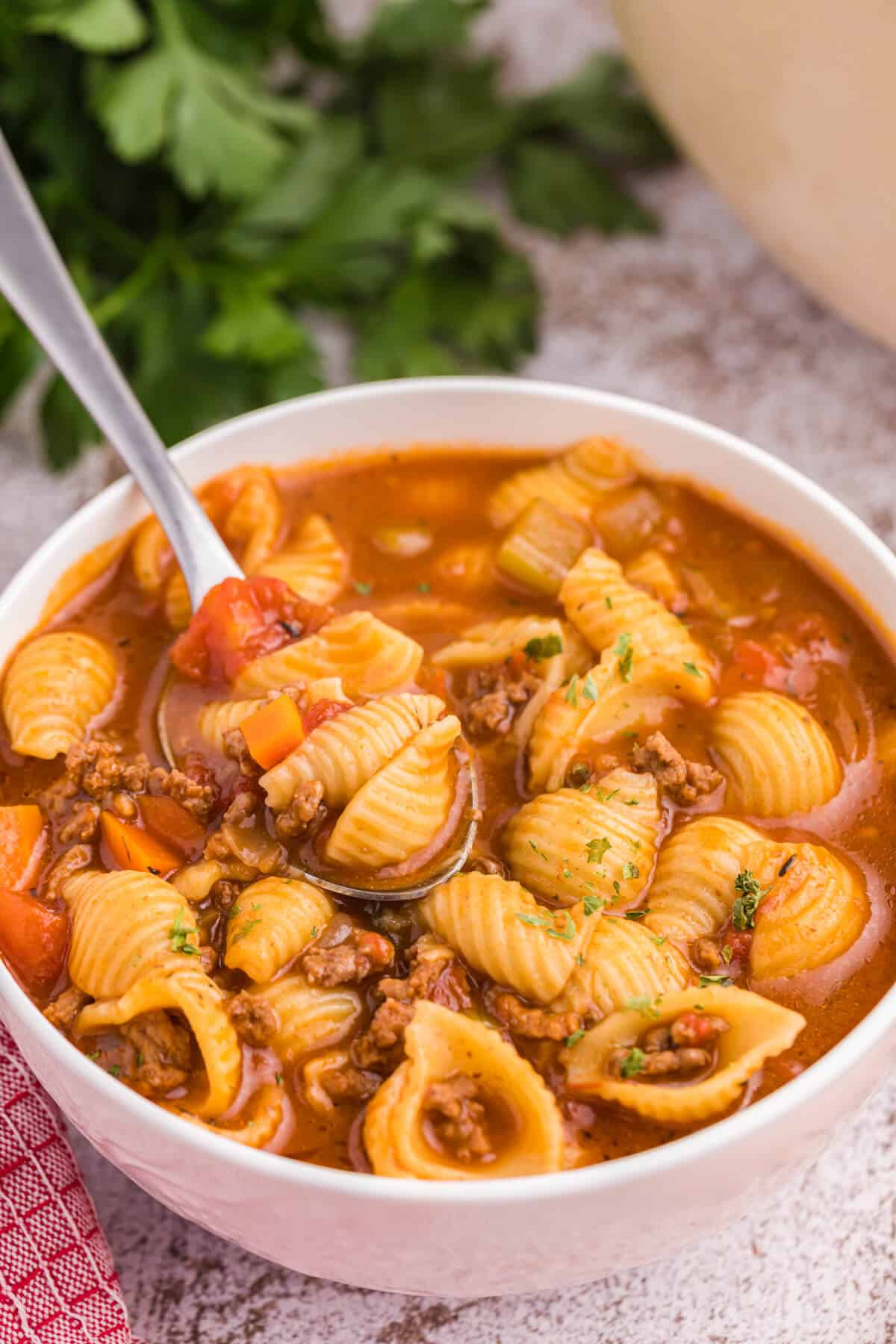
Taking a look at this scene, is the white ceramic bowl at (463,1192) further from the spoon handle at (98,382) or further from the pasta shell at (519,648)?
the spoon handle at (98,382)

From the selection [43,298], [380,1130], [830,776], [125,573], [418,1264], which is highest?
[43,298]

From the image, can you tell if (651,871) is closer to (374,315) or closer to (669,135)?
(374,315)

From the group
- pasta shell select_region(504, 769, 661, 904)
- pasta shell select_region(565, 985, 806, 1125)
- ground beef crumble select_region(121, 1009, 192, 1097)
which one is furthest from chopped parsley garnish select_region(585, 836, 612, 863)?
ground beef crumble select_region(121, 1009, 192, 1097)

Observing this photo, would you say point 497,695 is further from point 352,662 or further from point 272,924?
point 272,924

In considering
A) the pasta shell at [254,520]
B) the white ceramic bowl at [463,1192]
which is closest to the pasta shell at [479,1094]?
the white ceramic bowl at [463,1192]

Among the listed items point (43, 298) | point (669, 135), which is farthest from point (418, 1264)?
point (669, 135)

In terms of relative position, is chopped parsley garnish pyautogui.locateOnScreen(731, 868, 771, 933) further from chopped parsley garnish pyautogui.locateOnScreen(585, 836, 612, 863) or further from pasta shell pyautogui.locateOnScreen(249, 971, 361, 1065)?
pasta shell pyautogui.locateOnScreen(249, 971, 361, 1065)

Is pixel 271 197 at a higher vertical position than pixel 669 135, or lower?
higher
